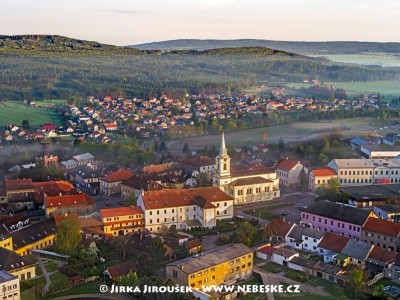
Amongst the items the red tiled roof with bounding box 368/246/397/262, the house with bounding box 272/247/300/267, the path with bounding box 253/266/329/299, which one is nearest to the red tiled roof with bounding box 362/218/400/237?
the red tiled roof with bounding box 368/246/397/262

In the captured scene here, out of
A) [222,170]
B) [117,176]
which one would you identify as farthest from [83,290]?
[117,176]

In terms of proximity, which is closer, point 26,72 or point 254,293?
point 254,293

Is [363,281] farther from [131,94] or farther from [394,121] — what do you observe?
[131,94]

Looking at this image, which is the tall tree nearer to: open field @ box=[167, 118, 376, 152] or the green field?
open field @ box=[167, 118, 376, 152]

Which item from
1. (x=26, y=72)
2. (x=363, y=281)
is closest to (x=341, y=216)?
(x=363, y=281)

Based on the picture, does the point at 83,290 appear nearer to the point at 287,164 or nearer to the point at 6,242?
the point at 6,242

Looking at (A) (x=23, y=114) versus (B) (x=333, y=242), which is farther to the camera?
(A) (x=23, y=114)

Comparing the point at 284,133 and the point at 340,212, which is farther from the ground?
the point at 340,212
